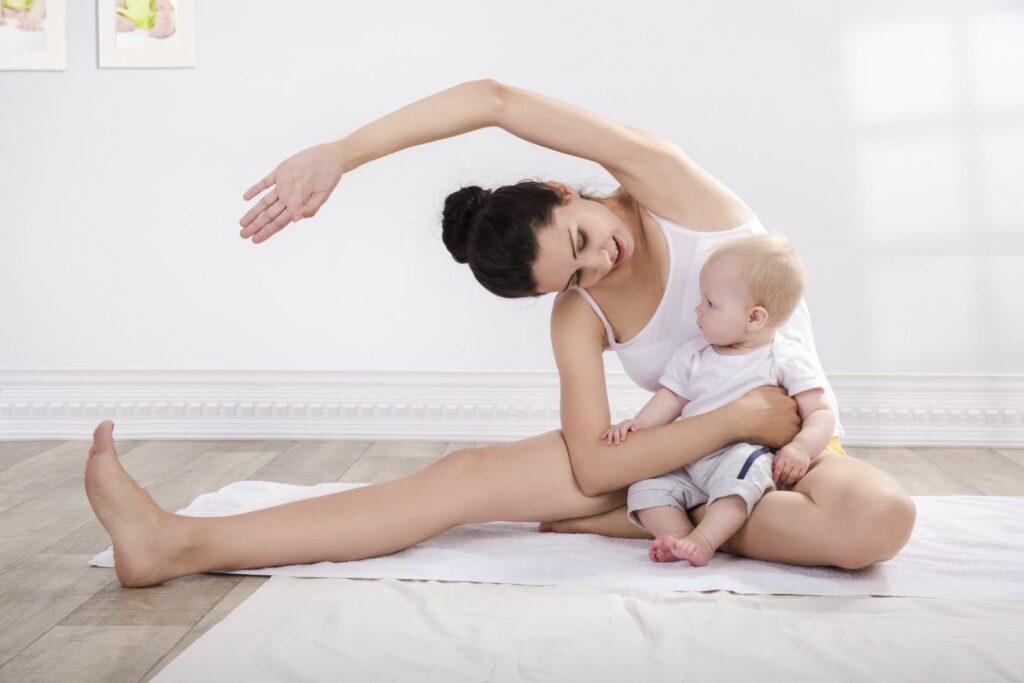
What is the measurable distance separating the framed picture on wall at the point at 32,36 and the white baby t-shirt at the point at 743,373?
258 centimetres

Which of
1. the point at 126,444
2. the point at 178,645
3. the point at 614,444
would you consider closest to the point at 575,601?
the point at 614,444

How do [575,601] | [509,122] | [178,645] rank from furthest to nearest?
[509,122] → [575,601] → [178,645]

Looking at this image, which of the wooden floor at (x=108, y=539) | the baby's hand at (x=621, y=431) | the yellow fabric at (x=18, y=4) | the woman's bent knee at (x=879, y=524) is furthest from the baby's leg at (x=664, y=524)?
the yellow fabric at (x=18, y=4)

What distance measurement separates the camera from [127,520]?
1617mm

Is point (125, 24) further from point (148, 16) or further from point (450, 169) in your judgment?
point (450, 169)

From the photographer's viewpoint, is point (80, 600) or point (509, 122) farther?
point (509, 122)

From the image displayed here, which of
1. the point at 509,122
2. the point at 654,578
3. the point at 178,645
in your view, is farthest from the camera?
the point at 509,122

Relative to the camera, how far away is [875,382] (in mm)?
3350

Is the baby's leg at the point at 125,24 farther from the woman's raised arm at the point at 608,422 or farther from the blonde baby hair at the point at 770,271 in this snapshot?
the blonde baby hair at the point at 770,271

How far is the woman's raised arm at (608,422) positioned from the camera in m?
1.79

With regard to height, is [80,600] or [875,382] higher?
[875,382]

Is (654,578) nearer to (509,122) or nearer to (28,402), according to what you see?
(509,122)

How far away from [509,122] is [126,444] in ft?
6.73

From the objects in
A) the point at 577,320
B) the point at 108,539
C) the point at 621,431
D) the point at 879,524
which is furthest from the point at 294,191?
the point at 879,524
